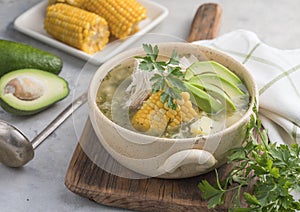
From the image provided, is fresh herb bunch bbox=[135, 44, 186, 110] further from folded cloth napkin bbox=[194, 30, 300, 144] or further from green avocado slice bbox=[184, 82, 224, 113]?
folded cloth napkin bbox=[194, 30, 300, 144]

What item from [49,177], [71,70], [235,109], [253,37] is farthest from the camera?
[71,70]

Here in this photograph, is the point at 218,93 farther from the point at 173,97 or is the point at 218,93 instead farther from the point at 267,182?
the point at 267,182

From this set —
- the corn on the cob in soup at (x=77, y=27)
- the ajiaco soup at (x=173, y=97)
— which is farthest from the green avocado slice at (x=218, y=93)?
the corn on the cob in soup at (x=77, y=27)

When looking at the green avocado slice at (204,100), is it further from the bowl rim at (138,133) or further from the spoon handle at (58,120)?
the spoon handle at (58,120)

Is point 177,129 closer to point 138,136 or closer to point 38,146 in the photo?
point 138,136

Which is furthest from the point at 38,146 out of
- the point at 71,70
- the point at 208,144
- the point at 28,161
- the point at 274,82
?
the point at 274,82

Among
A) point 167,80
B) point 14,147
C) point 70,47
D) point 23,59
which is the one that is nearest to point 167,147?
point 167,80
